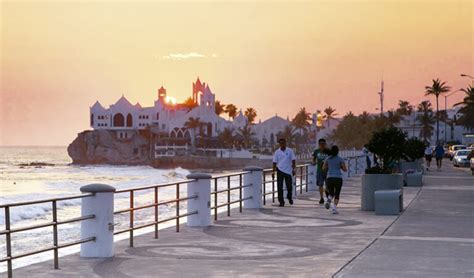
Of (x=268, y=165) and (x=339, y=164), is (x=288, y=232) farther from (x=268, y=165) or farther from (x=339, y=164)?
(x=268, y=165)

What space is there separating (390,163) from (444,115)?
568ft

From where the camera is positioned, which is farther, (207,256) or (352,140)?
(352,140)

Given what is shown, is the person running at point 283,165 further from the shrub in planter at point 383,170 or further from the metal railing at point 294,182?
the shrub in planter at point 383,170

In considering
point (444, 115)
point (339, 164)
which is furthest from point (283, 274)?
point (444, 115)

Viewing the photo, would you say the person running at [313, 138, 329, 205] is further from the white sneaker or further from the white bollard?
the white bollard

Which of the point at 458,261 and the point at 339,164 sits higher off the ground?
the point at 339,164

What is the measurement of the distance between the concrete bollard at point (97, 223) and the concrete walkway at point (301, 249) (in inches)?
9.6

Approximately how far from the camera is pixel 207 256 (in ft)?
43.2

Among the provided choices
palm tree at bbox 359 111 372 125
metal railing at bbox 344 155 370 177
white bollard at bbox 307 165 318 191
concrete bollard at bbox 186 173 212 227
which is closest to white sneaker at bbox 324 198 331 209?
concrete bollard at bbox 186 173 212 227

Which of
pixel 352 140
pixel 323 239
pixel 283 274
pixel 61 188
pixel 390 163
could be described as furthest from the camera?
pixel 352 140

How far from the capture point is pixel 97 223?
13.0 meters

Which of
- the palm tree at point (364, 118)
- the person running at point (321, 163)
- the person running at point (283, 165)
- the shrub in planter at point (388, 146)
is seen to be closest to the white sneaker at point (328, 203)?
the person running at point (283, 165)

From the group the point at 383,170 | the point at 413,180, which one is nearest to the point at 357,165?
the point at 413,180

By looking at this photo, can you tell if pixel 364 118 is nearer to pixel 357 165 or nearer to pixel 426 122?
pixel 426 122
